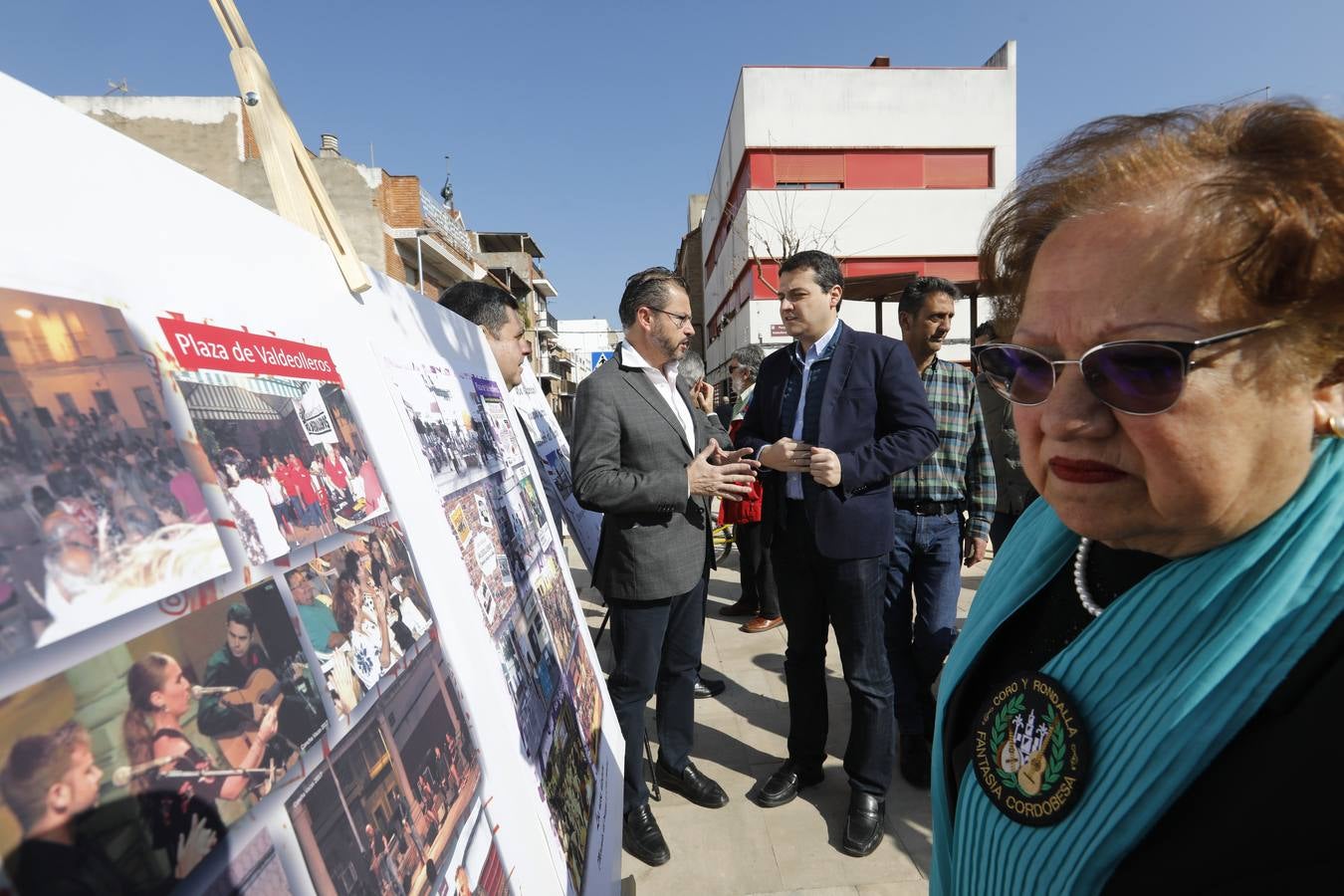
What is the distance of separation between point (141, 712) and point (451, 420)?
942mm

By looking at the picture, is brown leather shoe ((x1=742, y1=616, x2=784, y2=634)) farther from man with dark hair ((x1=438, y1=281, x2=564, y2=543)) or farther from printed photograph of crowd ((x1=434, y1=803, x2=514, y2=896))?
printed photograph of crowd ((x1=434, y1=803, x2=514, y2=896))

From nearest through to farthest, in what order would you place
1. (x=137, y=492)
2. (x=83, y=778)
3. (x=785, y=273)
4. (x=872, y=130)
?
(x=83, y=778), (x=137, y=492), (x=785, y=273), (x=872, y=130)

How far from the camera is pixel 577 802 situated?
4.46 ft

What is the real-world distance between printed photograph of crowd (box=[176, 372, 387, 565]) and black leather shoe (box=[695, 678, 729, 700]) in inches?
125

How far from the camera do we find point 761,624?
4.83 m

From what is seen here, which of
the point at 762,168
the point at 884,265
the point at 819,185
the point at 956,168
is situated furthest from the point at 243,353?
the point at 956,168

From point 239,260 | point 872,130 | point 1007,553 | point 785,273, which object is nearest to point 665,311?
point 785,273

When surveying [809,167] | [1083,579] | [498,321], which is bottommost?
[1083,579]

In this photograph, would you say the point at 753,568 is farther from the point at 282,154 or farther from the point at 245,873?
the point at 245,873

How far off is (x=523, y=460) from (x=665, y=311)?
2.56 ft

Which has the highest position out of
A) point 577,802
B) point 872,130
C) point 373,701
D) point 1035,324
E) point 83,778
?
point 872,130

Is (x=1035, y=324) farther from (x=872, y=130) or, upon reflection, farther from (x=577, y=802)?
(x=872, y=130)

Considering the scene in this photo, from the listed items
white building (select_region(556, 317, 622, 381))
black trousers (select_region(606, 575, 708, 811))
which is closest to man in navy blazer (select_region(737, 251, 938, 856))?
black trousers (select_region(606, 575, 708, 811))

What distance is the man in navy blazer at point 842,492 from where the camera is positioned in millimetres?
2420
